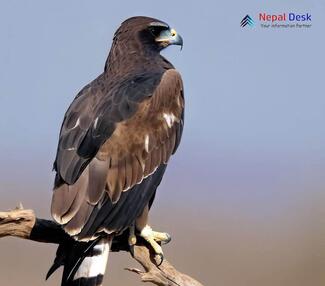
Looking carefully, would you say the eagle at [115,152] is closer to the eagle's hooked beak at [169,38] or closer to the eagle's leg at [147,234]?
the eagle's leg at [147,234]

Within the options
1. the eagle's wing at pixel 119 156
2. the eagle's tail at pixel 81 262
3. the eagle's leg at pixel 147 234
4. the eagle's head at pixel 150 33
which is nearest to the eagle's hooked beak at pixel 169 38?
the eagle's head at pixel 150 33

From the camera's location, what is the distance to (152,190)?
884 centimetres

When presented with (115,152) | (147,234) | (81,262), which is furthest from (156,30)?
(81,262)

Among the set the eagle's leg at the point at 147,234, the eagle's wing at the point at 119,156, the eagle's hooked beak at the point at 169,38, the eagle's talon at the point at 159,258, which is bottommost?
the eagle's talon at the point at 159,258

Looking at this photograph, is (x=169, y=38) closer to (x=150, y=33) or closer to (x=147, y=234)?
(x=150, y=33)

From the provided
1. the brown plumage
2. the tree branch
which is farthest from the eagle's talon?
the brown plumage

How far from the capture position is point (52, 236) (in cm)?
847

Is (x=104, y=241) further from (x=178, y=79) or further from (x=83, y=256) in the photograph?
(x=178, y=79)

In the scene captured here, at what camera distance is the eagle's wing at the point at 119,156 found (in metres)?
8.20

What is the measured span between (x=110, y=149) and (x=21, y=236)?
858mm

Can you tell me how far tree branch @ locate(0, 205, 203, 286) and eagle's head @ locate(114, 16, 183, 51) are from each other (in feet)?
5.98

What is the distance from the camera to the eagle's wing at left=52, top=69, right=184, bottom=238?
820 centimetres

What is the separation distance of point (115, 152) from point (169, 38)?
1614mm

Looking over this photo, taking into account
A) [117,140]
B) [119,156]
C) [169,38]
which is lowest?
[119,156]
